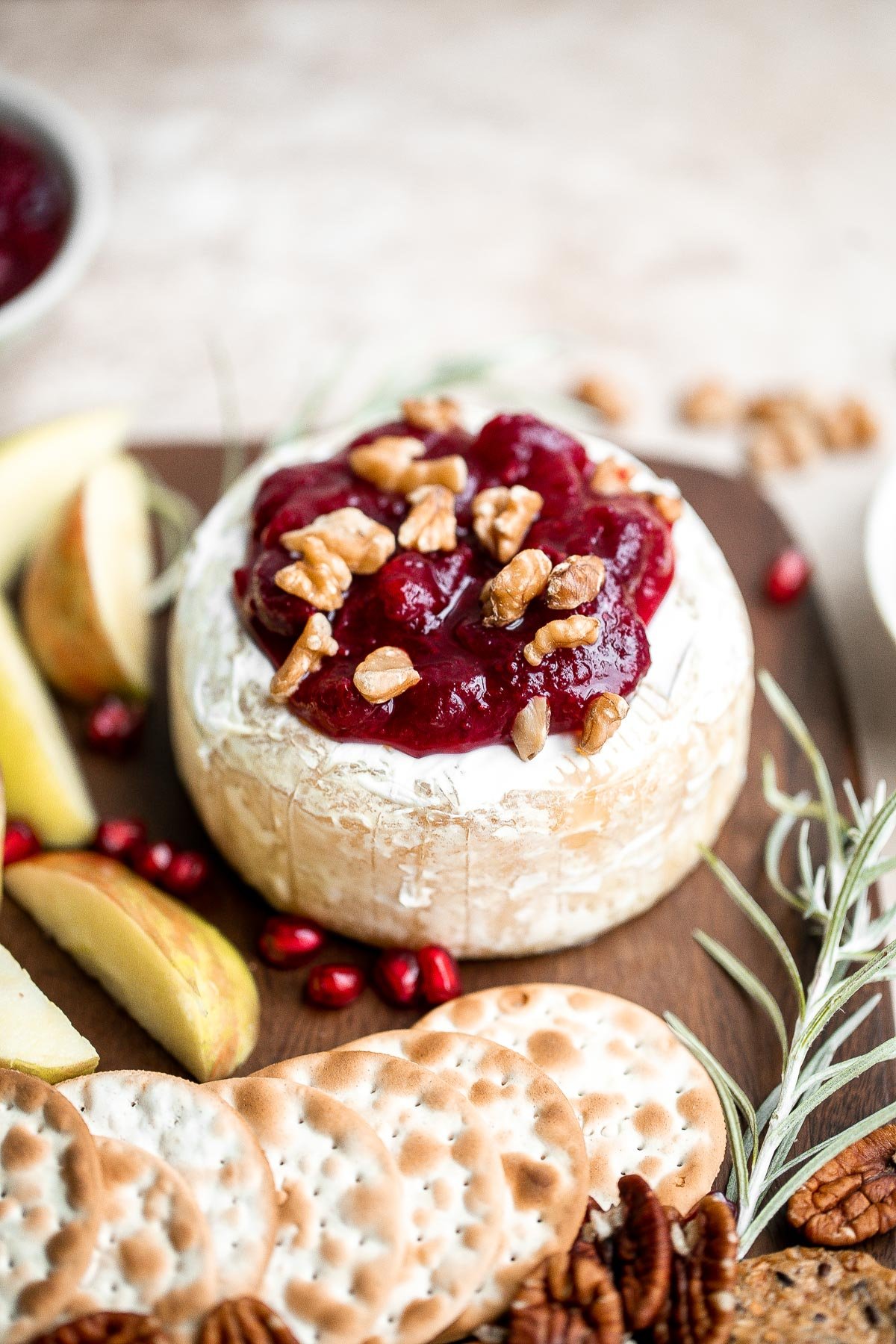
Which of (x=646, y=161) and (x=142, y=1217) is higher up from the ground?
(x=646, y=161)

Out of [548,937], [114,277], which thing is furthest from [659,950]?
[114,277]

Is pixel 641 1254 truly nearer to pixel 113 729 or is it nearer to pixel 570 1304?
pixel 570 1304

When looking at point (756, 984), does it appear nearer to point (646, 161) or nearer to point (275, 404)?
point (275, 404)

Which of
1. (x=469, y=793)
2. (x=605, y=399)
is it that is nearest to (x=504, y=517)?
(x=469, y=793)

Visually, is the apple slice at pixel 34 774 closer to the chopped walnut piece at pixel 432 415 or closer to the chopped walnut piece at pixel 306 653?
the chopped walnut piece at pixel 306 653

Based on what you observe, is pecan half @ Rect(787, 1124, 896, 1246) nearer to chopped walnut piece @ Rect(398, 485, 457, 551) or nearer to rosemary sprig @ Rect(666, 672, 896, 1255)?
rosemary sprig @ Rect(666, 672, 896, 1255)

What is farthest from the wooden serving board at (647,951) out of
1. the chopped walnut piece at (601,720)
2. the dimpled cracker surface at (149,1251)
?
the chopped walnut piece at (601,720)

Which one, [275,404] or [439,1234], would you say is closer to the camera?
[439,1234]
